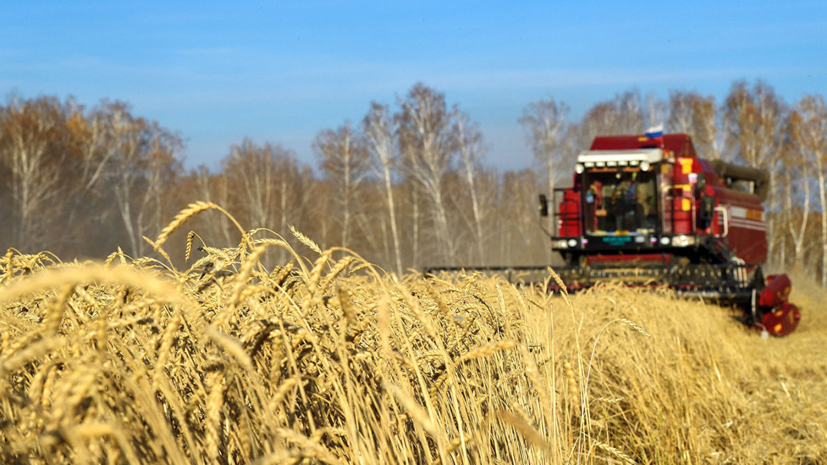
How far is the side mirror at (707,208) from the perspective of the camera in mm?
12016

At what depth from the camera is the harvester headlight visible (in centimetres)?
1211

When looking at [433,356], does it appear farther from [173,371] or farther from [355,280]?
[355,280]

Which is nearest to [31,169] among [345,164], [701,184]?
[345,164]

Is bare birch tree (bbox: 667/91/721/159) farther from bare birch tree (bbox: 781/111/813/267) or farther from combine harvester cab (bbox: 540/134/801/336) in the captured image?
combine harvester cab (bbox: 540/134/801/336)

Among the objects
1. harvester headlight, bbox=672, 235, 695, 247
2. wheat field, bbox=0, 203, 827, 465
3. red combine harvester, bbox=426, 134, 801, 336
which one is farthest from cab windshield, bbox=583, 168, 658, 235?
wheat field, bbox=0, 203, 827, 465

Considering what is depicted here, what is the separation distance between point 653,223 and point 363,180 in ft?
71.2

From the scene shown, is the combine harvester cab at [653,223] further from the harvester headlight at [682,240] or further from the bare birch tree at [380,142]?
the bare birch tree at [380,142]

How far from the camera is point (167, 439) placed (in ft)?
3.94

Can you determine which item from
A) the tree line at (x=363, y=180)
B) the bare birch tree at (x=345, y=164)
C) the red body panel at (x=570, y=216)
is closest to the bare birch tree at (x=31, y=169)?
the tree line at (x=363, y=180)

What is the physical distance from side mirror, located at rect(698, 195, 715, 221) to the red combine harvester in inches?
0.6

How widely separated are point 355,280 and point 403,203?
3100 cm

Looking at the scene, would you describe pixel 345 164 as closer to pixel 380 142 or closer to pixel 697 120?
pixel 380 142

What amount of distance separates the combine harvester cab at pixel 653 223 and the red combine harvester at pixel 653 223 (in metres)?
0.02

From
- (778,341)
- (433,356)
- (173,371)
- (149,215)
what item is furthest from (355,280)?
(149,215)
